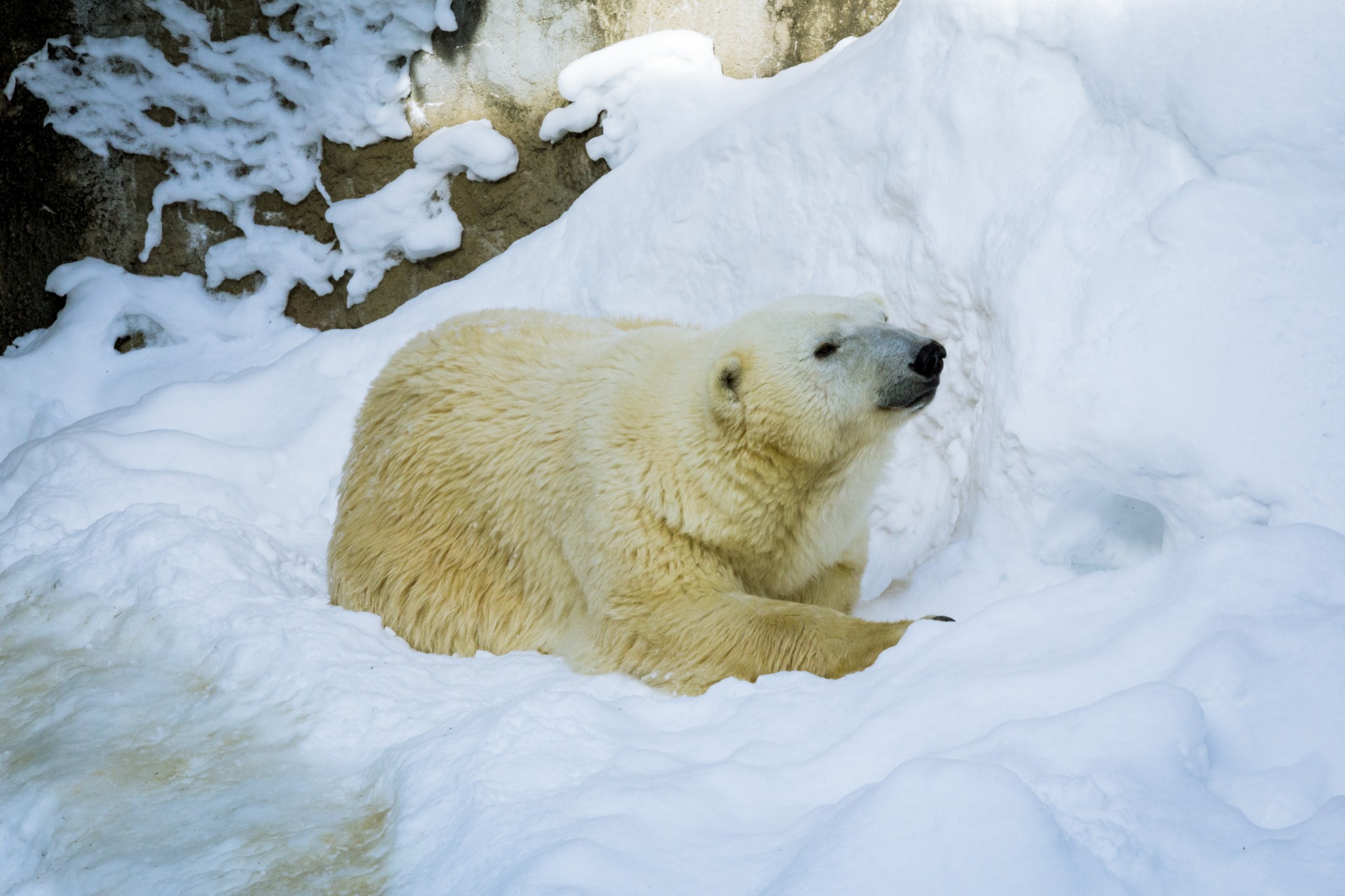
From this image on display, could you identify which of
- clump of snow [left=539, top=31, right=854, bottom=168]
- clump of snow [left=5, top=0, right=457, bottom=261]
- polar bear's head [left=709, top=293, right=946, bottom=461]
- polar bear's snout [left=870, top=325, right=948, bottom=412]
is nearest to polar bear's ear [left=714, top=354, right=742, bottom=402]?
polar bear's head [left=709, top=293, right=946, bottom=461]

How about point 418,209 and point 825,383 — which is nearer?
point 825,383

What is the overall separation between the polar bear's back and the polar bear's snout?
0.90 meters

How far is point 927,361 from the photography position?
3.29 meters

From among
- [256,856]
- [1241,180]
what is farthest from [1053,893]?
[1241,180]

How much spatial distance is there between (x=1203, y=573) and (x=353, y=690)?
7.07 ft

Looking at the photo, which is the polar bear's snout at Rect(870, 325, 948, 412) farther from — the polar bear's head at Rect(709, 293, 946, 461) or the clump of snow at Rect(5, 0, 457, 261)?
the clump of snow at Rect(5, 0, 457, 261)

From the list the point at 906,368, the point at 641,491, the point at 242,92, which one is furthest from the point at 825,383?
the point at 242,92

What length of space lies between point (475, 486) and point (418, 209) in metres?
2.90

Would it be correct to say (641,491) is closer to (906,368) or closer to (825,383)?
(825,383)

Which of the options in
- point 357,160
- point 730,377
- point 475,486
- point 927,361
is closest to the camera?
point 927,361

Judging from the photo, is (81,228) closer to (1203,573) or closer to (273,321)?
(273,321)

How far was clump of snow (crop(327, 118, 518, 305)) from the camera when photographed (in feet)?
20.5

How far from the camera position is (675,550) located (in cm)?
344

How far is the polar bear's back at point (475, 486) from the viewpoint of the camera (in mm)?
3787
